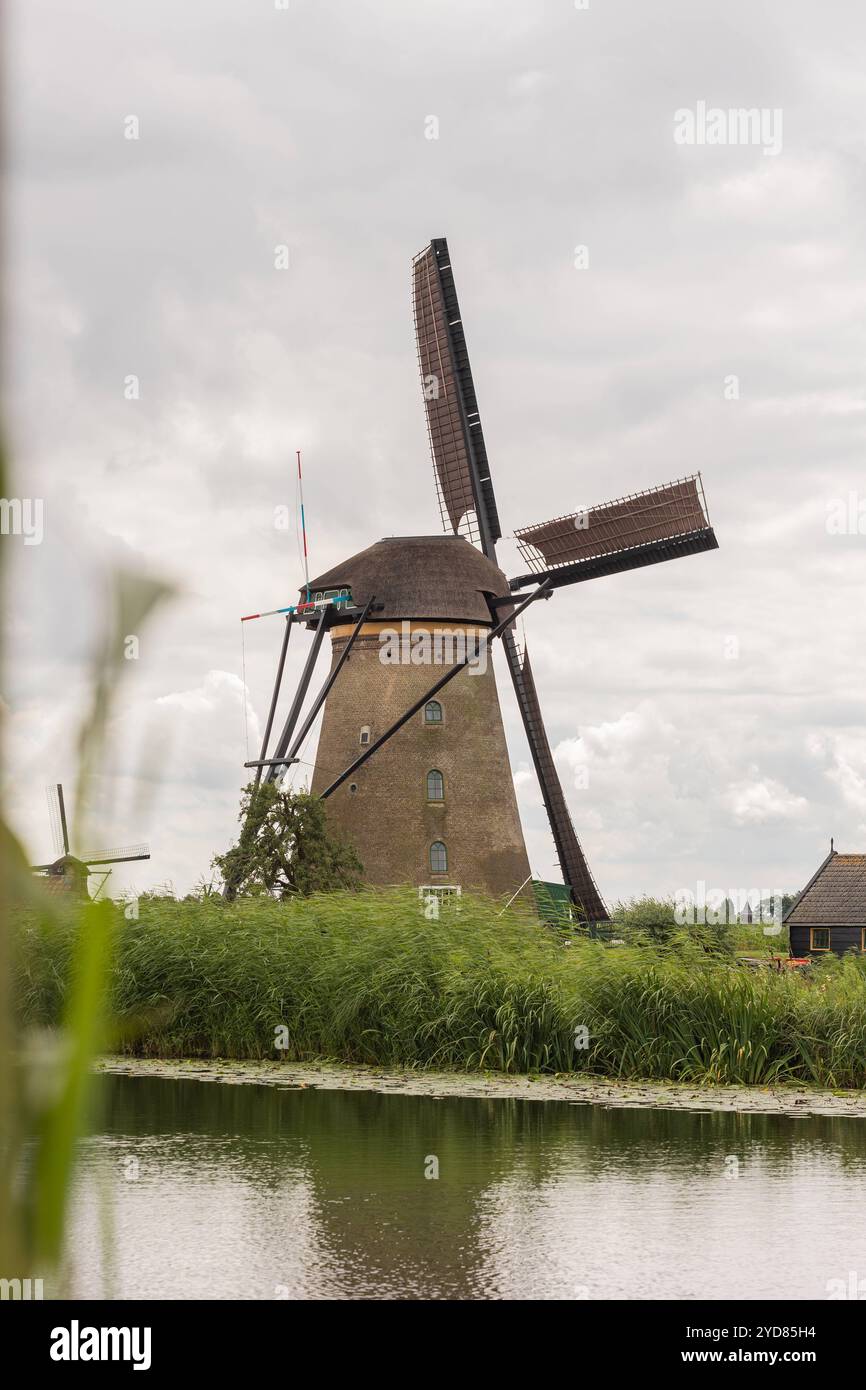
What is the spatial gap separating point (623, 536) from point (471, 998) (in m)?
15.9

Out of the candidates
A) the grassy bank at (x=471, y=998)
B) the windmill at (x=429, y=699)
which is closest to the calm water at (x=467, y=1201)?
the grassy bank at (x=471, y=998)

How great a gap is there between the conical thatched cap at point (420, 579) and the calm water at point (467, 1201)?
48.7ft

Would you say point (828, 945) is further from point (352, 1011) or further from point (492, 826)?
point (352, 1011)

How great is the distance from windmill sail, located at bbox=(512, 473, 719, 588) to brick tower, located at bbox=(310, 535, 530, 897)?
255 cm

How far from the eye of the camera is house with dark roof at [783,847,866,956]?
1253 inches

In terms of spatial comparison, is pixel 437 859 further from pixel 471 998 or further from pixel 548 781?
pixel 471 998

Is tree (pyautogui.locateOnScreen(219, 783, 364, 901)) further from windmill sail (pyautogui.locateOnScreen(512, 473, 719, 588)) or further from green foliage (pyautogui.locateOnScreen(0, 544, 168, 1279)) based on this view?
green foliage (pyautogui.locateOnScreen(0, 544, 168, 1279))

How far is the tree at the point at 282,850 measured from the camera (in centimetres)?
2097

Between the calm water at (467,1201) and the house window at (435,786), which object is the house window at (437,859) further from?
the calm water at (467,1201)

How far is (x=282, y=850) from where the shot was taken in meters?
21.3

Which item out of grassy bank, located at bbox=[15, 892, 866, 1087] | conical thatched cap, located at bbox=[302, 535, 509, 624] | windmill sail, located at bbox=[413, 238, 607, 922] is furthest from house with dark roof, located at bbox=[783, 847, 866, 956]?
grassy bank, located at bbox=[15, 892, 866, 1087]
